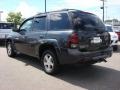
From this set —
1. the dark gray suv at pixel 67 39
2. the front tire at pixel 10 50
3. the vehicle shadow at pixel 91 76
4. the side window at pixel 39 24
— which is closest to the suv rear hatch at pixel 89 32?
the dark gray suv at pixel 67 39

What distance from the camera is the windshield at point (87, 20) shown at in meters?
6.15

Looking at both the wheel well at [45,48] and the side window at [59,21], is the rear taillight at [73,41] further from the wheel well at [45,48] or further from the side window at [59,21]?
the wheel well at [45,48]

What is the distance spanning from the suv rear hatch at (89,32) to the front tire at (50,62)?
0.93m

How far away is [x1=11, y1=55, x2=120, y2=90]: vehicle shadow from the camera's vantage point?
567cm

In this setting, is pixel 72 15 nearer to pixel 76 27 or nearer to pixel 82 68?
pixel 76 27

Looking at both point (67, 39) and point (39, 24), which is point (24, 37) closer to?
point (39, 24)

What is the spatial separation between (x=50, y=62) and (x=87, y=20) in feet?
5.42

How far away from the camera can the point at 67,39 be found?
590 cm

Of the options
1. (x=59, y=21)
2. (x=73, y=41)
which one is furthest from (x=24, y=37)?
(x=73, y=41)

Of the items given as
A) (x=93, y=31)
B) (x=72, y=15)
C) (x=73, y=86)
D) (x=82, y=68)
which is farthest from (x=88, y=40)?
(x=82, y=68)

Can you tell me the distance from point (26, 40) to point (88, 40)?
2690 millimetres

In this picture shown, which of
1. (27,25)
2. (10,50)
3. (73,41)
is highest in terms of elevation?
(27,25)

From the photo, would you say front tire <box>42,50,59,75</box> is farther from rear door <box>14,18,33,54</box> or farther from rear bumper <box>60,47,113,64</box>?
rear door <box>14,18,33,54</box>

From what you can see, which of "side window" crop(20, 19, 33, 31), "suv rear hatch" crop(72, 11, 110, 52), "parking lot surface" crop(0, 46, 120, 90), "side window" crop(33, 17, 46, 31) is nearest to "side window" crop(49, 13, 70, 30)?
"suv rear hatch" crop(72, 11, 110, 52)
